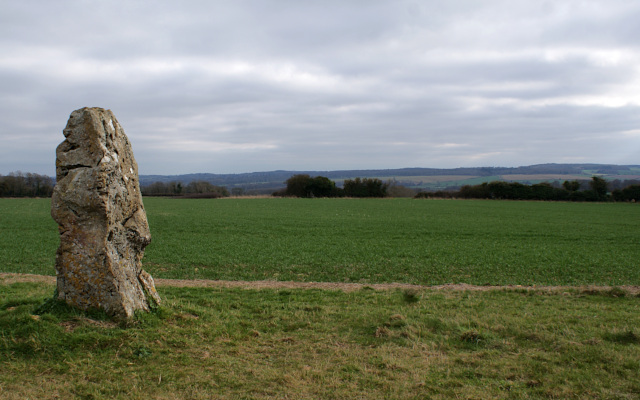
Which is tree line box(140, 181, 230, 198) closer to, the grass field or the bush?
the bush

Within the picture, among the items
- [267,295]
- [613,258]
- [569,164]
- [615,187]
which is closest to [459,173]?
[569,164]

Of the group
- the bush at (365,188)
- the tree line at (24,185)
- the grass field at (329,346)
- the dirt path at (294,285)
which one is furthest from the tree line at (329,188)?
the grass field at (329,346)

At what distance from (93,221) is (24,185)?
277 feet

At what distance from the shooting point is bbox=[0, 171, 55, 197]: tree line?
240 feet

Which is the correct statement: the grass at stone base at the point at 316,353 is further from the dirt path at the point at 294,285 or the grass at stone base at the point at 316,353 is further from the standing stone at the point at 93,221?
the dirt path at the point at 294,285

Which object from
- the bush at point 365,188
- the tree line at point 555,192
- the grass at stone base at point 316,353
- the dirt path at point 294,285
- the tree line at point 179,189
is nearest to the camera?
the grass at stone base at point 316,353

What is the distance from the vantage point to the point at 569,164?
7175 inches

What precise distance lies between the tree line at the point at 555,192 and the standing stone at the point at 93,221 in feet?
249

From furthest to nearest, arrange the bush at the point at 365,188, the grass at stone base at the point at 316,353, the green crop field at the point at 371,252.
→ the bush at the point at 365,188, the green crop field at the point at 371,252, the grass at stone base at the point at 316,353

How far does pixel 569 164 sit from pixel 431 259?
643 feet

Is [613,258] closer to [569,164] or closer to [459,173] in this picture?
[459,173]

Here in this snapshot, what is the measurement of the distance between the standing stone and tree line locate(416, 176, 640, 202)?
75882mm

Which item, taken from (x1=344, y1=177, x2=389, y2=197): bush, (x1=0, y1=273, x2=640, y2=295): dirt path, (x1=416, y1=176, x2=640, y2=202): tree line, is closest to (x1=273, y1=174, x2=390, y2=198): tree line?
(x1=344, y1=177, x2=389, y2=197): bush

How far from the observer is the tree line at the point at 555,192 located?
2724 inches
